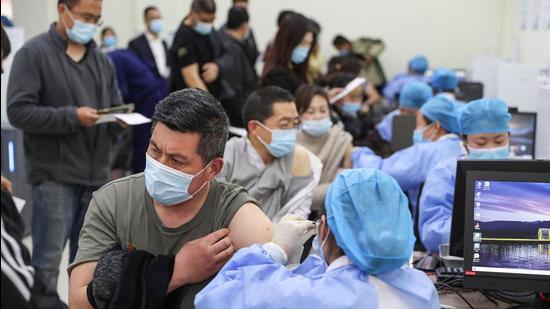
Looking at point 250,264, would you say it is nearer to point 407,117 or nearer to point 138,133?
point 407,117

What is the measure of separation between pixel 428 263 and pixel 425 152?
960 mm

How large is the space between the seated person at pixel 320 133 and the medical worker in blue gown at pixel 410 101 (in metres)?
1.01

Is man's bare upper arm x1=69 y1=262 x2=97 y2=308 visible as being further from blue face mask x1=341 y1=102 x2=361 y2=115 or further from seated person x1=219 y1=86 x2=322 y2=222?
blue face mask x1=341 y1=102 x2=361 y2=115

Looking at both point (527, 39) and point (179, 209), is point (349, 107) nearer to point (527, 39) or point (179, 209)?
point (527, 39)

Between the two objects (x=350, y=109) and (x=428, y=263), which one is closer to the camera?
(x=428, y=263)

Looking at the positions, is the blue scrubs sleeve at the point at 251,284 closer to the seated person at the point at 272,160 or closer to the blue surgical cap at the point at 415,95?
the seated person at the point at 272,160

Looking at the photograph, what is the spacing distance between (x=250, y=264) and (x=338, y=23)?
847 cm

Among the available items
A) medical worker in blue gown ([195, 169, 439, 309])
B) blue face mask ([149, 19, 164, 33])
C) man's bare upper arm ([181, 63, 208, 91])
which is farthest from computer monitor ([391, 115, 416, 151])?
blue face mask ([149, 19, 164, 33])

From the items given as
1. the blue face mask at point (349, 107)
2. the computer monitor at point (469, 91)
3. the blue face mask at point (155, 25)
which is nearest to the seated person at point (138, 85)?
the blue face mask at point (155, 25)

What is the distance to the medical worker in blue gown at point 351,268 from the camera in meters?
1.59

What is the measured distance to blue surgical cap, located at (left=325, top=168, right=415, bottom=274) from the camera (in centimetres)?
158

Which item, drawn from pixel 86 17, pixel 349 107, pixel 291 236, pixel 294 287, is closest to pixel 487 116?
pixel 291 236

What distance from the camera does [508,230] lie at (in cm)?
214

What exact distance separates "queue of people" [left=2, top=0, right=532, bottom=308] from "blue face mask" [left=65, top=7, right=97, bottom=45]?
0.03 feet
